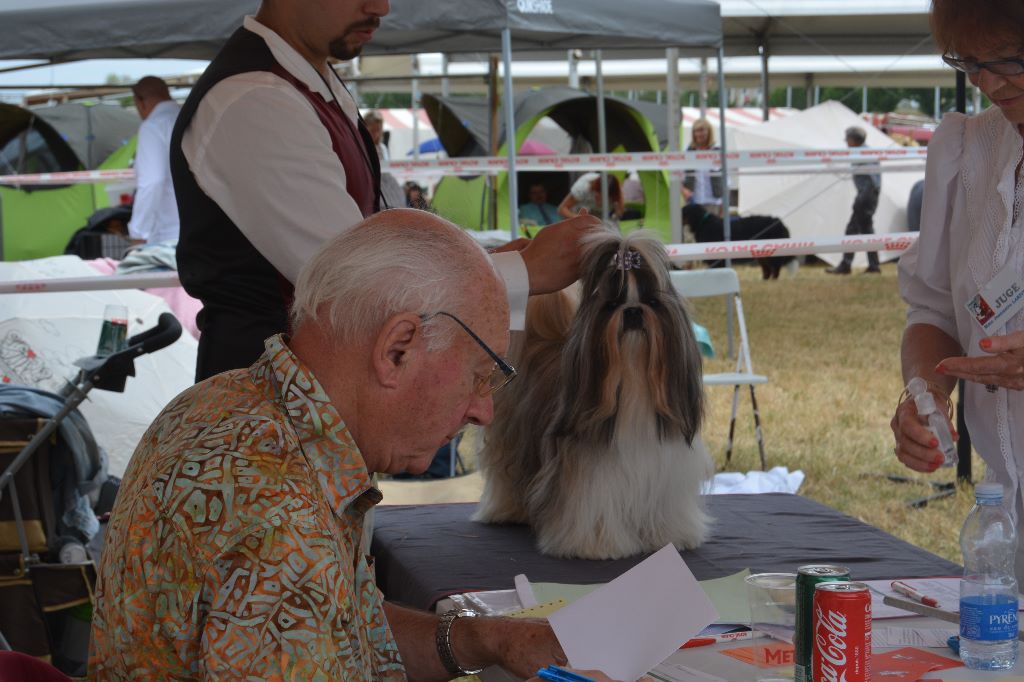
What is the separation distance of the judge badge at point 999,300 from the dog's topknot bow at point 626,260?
82 cm

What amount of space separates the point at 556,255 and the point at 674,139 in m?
10.4

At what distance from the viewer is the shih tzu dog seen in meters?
2.64

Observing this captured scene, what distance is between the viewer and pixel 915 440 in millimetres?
1986

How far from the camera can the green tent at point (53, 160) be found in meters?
12.8

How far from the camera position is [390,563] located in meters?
2.76

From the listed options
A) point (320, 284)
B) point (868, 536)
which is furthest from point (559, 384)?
point (320, 284)

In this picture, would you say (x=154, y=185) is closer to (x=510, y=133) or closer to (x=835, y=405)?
(x=510, y=133)

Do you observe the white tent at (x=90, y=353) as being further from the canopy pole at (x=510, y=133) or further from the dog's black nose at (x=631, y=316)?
the dog's black nose at (x=631, y=316)

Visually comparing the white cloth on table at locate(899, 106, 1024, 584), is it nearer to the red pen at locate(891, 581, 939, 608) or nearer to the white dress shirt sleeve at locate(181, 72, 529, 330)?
the red pen at locate(891, 581, 939, 608)

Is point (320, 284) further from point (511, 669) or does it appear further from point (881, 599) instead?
point (881, 599)

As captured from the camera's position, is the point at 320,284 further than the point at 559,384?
No

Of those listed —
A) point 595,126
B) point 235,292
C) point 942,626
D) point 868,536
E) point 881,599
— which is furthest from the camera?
point 595,126

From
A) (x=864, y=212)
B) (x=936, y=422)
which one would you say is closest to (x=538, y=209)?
(x=864, y=212)

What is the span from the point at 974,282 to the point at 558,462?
1.07 metres
